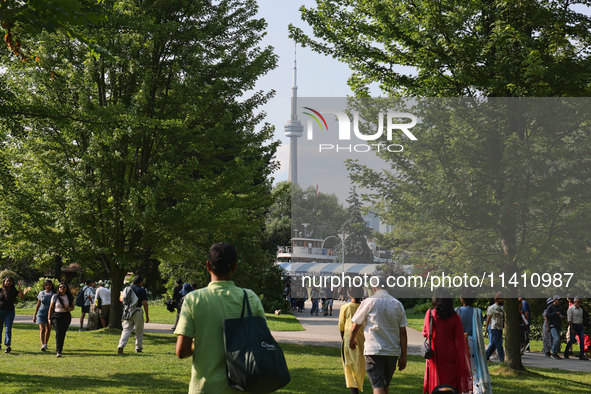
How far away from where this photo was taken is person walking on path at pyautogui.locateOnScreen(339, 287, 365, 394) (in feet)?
24.4

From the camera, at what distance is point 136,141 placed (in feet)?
52.3

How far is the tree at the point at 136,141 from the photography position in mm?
15109

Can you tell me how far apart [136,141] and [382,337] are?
1164cm

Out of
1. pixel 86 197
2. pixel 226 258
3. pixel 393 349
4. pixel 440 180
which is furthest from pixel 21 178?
pixel 226 258

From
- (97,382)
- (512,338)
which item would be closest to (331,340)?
(512,338)

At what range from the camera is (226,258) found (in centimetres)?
353

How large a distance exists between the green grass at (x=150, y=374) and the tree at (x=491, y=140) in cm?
147

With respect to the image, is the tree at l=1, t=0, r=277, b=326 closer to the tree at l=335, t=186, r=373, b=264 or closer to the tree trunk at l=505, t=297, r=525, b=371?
the tree at l=335, t=186, r=373, b=264

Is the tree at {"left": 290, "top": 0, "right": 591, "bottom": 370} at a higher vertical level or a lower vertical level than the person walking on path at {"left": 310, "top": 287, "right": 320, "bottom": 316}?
higher

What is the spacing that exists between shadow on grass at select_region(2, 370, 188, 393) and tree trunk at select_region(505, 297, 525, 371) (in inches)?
274

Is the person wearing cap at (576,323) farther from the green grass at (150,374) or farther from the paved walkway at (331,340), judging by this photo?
the green grass at (150,374)

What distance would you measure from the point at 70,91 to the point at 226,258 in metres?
14.5

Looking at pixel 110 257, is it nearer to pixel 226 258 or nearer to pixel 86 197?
pixel 86 197

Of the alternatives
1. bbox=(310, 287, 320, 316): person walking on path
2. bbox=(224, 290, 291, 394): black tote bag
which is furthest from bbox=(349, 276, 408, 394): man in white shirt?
bbox=(310, 287, 320, 316): person walking on path
